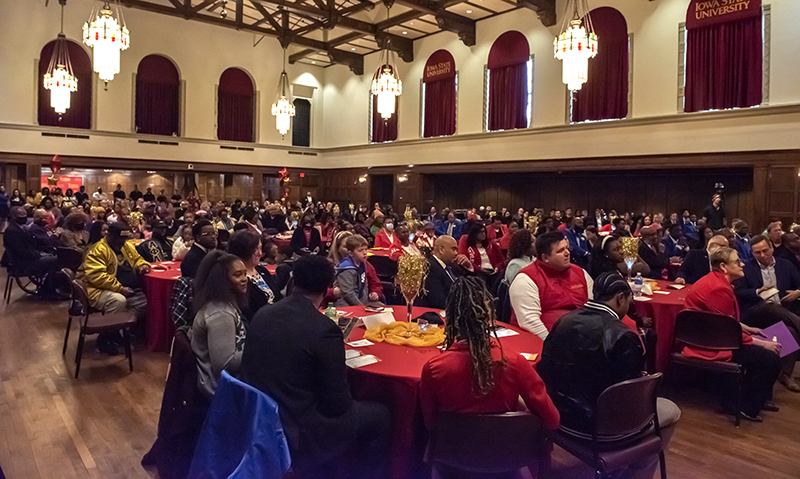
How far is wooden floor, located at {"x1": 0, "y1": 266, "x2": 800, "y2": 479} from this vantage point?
3143 mm

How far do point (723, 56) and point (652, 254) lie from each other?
8.06 meters

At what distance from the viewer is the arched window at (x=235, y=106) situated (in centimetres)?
1981

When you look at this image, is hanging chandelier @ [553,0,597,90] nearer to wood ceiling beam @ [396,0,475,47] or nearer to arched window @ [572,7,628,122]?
arched window @ [572,7,628,122]

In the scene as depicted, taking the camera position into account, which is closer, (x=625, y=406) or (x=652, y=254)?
(x=625, y=406)

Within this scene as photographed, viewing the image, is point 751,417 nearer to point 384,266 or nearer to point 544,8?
point 384,266

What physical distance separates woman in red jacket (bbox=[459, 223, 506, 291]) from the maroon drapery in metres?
12.6

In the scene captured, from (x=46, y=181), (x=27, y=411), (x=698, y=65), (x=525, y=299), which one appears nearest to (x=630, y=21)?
(x=698, y=65)

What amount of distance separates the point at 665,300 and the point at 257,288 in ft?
10.7

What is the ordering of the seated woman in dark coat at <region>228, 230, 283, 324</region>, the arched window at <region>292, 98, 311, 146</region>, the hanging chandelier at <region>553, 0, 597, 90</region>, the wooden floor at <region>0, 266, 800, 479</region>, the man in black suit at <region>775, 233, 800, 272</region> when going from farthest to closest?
the arched window at <region>292, 98, 311, 146</region> → the hanging chandelier at <region>553, 0, 597, 90</region> → the man in black suit at <region>775, 233, 800, 272</region> → the seated woman in dark coat at <region>228, 230, 283, 324</region> → the wooden floor at <region>0, 266, 800, 479</region>

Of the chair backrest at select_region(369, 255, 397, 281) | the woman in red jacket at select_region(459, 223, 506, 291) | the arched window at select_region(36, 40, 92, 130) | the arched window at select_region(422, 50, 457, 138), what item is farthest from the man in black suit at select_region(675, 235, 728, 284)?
the arched window at select_region(36, 40, 92, 130)

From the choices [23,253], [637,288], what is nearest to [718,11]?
[637,288]

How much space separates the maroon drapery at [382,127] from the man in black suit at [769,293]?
50.5ft

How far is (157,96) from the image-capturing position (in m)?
18.4

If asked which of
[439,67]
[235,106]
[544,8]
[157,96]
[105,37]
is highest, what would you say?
[544,8]
